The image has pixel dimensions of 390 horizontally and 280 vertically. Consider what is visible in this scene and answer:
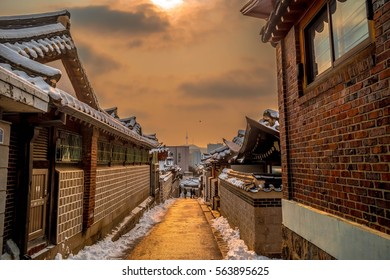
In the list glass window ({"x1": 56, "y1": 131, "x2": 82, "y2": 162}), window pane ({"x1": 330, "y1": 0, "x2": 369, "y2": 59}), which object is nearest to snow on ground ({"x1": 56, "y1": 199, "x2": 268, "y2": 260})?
glass window ({"x1": 56, "y1": 131, "x2": 82, "y2": 162})

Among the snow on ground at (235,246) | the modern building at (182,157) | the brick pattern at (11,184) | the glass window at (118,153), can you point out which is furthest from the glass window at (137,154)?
the modern building at (182,157)

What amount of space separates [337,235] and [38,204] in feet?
15.7

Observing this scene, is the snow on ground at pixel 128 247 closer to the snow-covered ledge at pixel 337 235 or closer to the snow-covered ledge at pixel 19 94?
the snow-covered ledge at pixel 337 235

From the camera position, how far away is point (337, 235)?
9.56 feet

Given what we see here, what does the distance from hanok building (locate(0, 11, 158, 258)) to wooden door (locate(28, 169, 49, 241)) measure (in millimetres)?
17

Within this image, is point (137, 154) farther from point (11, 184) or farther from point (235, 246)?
point (11, 184)

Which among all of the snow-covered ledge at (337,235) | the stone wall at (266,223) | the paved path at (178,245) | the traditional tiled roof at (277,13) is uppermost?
the traditional tiled roof at (277,13)

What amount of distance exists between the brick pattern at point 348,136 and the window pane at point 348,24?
237 mm

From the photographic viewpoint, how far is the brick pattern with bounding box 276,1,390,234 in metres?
2.31

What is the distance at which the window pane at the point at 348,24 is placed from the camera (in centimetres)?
267

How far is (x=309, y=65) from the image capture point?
386 cm

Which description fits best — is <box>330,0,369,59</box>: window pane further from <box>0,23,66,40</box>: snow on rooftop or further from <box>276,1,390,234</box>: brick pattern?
<box>0,23,66,40</box>: snow on rooftop
